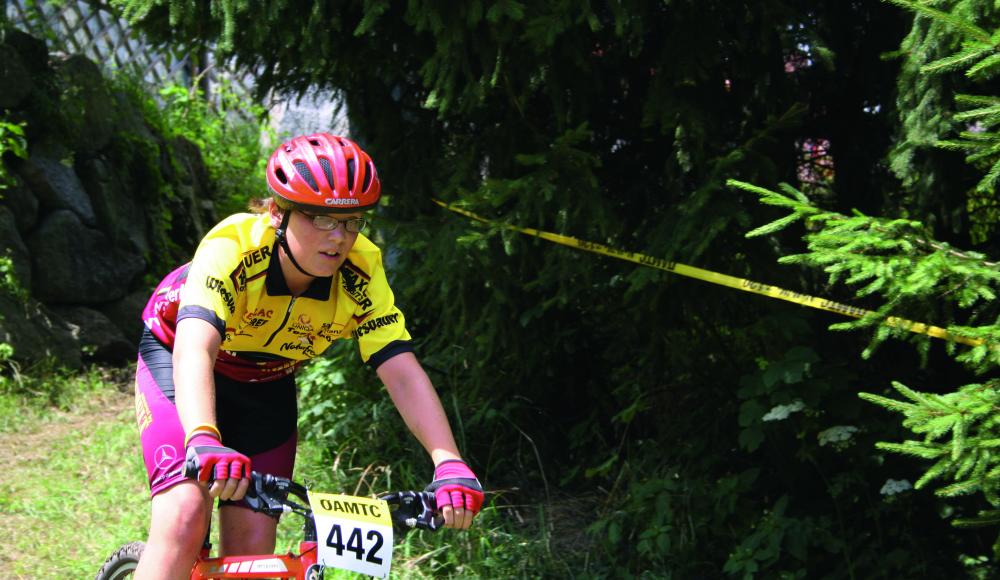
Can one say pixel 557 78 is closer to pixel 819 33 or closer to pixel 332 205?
pixel 819 33

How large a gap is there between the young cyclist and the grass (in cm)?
142

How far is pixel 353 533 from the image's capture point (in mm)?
2668

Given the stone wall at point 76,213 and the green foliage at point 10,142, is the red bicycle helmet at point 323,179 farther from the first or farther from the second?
the stone wall at point 76,213

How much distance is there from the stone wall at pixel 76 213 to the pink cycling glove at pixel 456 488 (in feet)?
16.9

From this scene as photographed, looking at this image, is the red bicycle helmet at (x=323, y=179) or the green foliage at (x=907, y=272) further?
the green foliage at (x=907, y=272)

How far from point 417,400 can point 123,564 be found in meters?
1.39

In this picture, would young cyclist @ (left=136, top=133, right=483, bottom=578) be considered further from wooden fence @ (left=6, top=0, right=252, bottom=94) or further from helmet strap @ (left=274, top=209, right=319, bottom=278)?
wooden fence @ (left=6, top=0, right=252, bottom=94)

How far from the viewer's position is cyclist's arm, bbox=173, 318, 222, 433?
2766 millimetres

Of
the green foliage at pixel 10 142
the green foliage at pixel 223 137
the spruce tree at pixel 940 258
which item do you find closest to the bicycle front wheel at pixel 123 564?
the spruce tree at pixel 940 258

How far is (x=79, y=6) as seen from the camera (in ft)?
33.9

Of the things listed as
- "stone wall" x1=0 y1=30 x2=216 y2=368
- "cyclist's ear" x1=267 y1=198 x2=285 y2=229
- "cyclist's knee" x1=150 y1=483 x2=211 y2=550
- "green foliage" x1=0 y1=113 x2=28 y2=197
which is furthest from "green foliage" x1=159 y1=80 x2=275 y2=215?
"cyclist's knee" x1=150 y1=483 x2=211 y2=550

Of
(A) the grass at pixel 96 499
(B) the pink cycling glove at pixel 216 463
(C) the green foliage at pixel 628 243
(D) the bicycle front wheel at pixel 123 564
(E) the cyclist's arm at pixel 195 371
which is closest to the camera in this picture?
(B) the pink cycling glove at pixel 216 463

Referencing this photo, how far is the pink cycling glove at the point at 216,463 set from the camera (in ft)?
8.21

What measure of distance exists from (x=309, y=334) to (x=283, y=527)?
221cm
